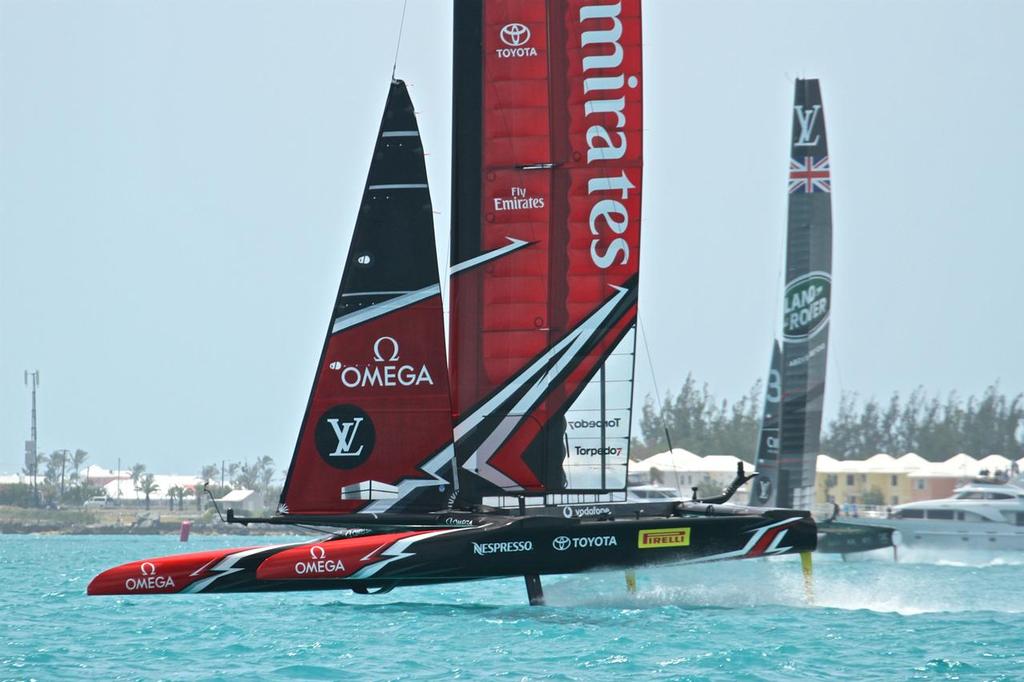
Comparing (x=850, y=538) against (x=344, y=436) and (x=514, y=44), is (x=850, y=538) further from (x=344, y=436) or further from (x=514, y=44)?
(x=344, y=436)

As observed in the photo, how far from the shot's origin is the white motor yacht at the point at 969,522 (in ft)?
129

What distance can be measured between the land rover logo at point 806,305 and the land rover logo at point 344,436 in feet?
50.0

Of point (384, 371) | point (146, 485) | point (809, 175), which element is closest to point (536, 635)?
point (384, 371)

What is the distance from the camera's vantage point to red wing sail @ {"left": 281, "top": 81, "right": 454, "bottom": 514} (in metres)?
17.5

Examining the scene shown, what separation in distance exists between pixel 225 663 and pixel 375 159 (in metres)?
6.57

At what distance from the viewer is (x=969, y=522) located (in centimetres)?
4009

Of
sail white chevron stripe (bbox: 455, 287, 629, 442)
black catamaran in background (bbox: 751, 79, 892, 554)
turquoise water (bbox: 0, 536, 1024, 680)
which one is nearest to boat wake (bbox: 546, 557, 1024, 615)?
turquoise water (bbox: 0, 536, 1024, 680)

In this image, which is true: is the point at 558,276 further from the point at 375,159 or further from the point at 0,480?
the point at 0,480

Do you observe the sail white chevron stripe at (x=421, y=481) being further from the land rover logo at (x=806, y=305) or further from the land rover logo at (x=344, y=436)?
the land rover logo at (x=806, y=305)

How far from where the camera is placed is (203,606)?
2122 centimetres

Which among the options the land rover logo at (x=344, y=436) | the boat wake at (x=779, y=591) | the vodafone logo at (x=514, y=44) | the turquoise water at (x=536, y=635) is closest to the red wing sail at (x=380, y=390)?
the land rover logo at (x=344, y=436)

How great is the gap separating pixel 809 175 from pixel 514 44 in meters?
13.7

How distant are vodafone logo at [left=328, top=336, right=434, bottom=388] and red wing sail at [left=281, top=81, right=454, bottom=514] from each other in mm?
11

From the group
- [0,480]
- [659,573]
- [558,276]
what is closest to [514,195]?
[558,276]
